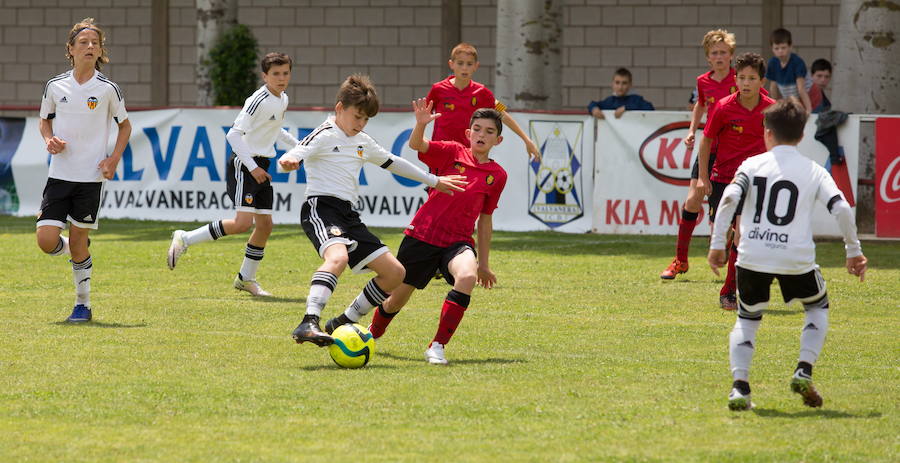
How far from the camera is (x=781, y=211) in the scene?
6223 millimetres

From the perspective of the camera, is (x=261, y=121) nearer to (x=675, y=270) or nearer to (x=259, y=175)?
(x=259, y=175)

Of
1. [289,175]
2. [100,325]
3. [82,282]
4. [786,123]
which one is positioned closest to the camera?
[786,123]

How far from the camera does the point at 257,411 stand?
6.15 meters

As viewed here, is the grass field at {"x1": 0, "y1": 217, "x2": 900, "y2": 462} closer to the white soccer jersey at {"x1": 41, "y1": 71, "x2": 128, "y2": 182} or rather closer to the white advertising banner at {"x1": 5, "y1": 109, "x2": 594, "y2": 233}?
the white soccer jersey at {"x1": 41, "y1": 71, "x2": 128, "y2": 182}

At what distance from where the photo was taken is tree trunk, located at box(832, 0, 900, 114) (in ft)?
53.1

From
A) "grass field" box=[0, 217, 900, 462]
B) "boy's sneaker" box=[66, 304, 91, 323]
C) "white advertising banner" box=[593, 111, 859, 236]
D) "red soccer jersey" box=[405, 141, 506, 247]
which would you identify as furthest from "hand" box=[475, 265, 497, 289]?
"white advertising banner" box=[593, 111, 859, 236]

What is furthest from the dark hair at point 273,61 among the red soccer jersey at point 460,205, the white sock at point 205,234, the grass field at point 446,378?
the red soccer jersey at point 460,205

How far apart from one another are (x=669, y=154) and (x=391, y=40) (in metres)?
10.5

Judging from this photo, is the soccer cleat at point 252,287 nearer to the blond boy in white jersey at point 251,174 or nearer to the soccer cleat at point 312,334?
the blond boy in white jersey at point 251,174

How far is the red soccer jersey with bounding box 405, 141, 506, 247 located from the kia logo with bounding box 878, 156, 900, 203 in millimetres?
8136

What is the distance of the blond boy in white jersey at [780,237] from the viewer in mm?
6211

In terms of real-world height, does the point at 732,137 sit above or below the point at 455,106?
below

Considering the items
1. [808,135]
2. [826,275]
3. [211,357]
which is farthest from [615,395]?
[808,135]

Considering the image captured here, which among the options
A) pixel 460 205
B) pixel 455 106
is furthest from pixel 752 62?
pixel 455 106
